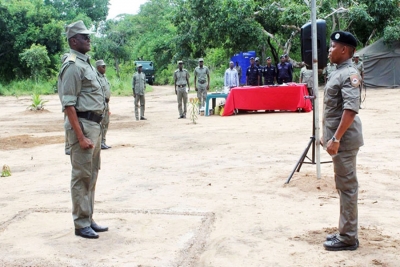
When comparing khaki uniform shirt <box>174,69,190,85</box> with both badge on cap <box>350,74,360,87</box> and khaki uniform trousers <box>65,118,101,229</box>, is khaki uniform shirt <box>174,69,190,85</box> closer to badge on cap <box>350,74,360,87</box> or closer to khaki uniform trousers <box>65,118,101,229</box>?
khaki uniform trousers <box>65,118,101,229</box>

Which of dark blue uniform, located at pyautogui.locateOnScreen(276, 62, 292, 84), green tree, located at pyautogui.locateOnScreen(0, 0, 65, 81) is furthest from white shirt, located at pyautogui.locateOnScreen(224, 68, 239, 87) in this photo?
green tree, located at pyautogui.locateOnScreen(0, 0, 65, 81)

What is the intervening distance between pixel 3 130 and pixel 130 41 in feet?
132

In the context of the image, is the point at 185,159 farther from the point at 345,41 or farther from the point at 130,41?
the point at 130,41

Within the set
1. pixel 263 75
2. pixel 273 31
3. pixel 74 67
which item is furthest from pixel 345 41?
pixel 273 31

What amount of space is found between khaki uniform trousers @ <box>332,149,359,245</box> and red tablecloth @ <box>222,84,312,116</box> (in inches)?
520

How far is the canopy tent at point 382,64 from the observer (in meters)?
27.5

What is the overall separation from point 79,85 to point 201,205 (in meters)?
2.27

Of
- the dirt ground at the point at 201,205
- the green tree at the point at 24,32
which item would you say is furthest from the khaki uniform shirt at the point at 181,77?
the green tree at the point at 24,32

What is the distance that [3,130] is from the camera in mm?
17016

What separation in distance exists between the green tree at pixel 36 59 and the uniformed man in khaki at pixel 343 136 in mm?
37362

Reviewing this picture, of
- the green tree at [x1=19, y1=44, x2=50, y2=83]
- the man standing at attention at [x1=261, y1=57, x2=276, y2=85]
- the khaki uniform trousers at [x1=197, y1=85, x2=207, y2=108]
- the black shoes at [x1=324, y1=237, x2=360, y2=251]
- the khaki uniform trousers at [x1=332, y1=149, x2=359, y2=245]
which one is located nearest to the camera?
the khaki uniform trousers at [x1=332, y1=149, x2=359, y2=245]

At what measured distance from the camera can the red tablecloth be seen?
17953 millimetres

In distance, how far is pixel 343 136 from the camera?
15.5ft

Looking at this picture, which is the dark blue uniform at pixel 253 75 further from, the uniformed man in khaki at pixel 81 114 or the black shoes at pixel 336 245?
the black shoes at pixel 336 245
